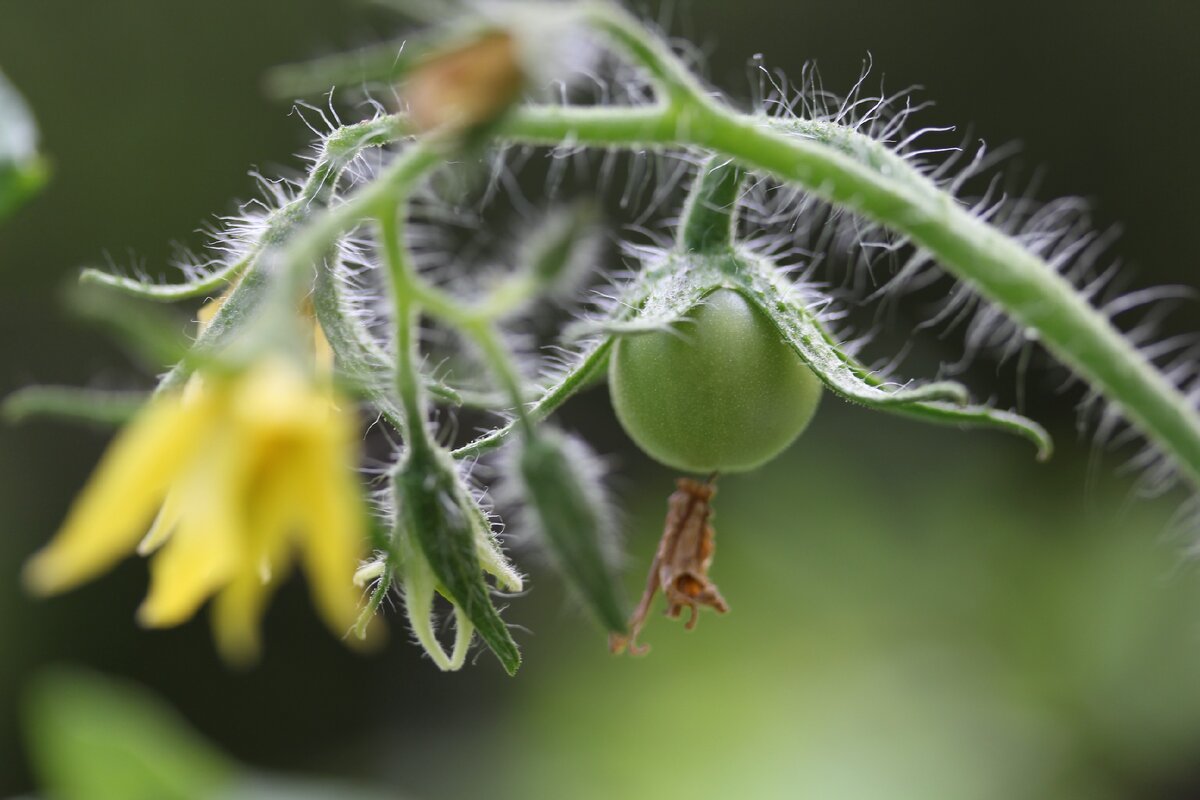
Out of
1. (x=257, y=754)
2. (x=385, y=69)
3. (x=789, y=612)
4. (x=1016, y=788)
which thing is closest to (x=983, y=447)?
(x=789, y=612)

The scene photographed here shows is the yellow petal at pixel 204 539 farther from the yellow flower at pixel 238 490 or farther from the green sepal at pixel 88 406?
the green sepal at pixel 88 406

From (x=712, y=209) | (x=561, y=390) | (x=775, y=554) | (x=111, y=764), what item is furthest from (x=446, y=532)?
(x=775, y=554)

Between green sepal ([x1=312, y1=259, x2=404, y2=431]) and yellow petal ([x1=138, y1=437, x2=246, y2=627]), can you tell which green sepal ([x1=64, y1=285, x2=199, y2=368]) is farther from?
green sepal ([x1=312, y1=259, x2=404, y2=431])

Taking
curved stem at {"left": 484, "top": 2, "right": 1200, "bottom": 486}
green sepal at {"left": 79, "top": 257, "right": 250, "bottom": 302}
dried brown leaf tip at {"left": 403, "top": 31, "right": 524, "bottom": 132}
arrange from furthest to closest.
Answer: green sepal at {"left": 79, "top": 257, "right": 250, "bottom": 302}
curved stem at {"left": 484, "top": 2, "right": 1200, "bottom": 486}
dried brown leaf tip at {"left": 403, "top": 31, "right": 524, "bottom": 132}

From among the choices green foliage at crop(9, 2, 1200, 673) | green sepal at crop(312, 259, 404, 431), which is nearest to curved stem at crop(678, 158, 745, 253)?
green foliage at crop(9, 2, 1200, 673)

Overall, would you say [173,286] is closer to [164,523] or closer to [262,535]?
[164,523]
